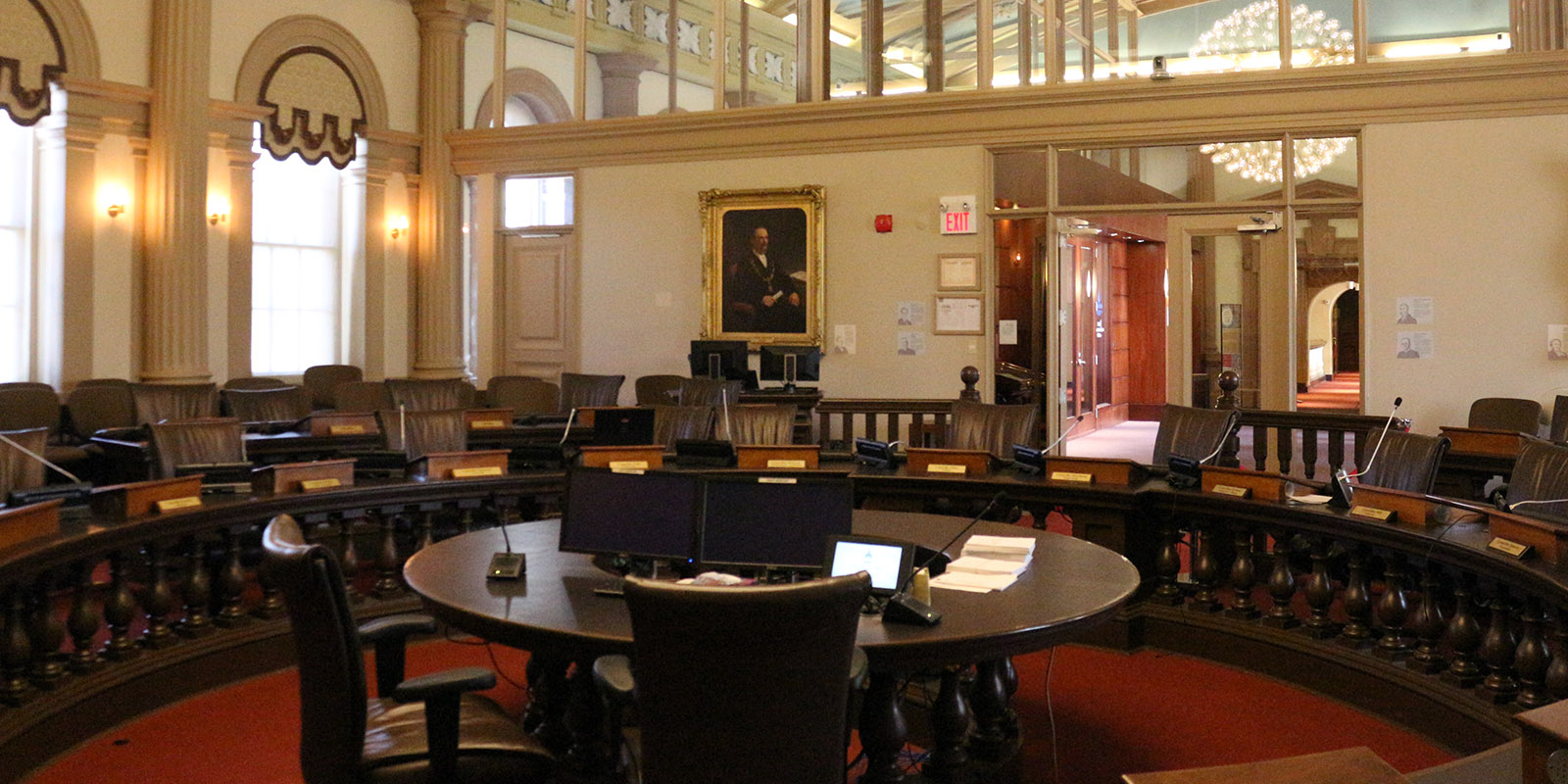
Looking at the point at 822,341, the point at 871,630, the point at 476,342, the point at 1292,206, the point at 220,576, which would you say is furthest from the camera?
the point at 476,342

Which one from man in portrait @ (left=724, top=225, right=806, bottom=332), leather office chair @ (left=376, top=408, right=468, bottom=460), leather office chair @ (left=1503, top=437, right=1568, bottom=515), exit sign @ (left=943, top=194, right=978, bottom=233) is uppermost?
exit sign @ (left=943, top=194, right=978, bottom=233)

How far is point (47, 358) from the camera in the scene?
8.20 m

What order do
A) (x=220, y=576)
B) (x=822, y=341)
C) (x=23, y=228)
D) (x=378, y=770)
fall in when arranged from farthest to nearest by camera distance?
1. (x=822, y=341)
2. (x=23, y=228)
3. (x=220, y=576)
4. (x=378, y=770)

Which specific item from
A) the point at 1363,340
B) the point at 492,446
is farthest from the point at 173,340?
the point at 1363,340

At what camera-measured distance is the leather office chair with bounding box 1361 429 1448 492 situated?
4.26 metres

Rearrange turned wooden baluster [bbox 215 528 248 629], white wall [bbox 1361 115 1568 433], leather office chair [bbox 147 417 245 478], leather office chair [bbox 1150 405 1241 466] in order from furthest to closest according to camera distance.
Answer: white wall [bbox 1361 115 1568 433]
leather office chair [bbox 1150 405 1241 466]
leather office chair [bbox 147 417 245 478]
turned wooden baluster [bbox 215 528 248 629]

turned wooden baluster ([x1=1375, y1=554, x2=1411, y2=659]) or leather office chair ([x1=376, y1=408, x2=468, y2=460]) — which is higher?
leather office chair ([x1=376, y1=408, x2=468, y2=460])

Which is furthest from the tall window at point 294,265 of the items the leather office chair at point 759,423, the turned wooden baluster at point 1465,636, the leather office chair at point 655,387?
the turned wooden baluster at point 1465,636

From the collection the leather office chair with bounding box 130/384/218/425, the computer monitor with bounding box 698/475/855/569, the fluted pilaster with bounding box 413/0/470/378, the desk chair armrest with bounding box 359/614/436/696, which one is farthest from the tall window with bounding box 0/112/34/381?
the computer monitor with bounding box 698/475/855/569

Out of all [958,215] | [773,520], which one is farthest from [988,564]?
[958,215]

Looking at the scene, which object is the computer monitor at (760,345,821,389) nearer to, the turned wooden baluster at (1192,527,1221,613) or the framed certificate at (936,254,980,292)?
the framed certificate at (936,254,980,292)

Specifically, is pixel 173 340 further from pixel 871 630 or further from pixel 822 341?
pixel 871 630

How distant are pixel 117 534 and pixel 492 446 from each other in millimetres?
2825

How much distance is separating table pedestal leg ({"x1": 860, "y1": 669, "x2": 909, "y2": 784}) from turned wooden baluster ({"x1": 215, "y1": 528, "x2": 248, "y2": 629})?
2.80 metres
